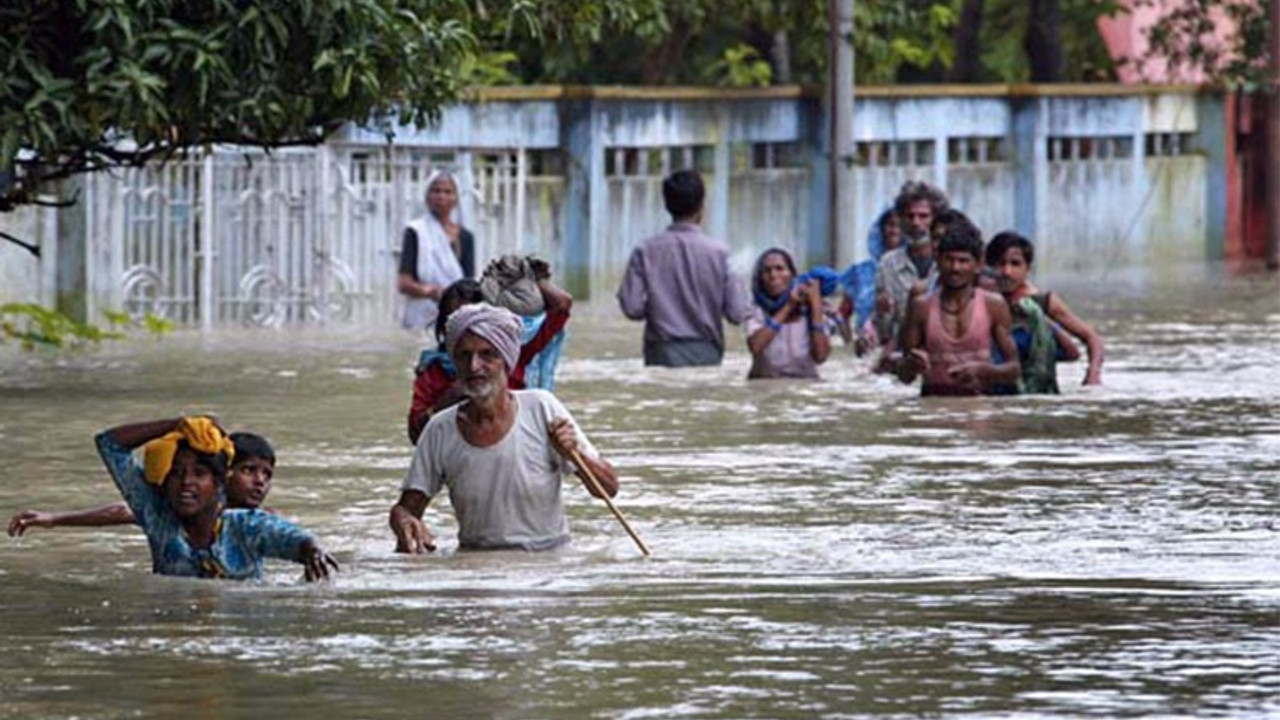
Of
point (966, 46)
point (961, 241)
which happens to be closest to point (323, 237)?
point (961, 241)

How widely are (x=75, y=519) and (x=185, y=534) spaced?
346 mm

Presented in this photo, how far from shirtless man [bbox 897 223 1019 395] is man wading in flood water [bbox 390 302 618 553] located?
6513mm

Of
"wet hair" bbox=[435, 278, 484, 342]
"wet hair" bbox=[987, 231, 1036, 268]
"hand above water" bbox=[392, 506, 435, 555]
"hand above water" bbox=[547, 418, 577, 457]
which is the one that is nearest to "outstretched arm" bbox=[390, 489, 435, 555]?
"hand above water" bbox=[392, 506, 435, 555]

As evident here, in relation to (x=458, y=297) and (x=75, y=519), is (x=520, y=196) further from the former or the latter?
(x=75, y=519)

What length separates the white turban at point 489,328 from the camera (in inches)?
489

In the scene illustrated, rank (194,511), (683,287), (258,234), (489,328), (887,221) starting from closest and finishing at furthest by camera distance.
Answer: (194,511)
(489,328)
(683,287)
(887,221)
(258,234)

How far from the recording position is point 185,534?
12172 millimetres

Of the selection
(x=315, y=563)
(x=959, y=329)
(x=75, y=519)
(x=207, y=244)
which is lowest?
(x=315, y=563)

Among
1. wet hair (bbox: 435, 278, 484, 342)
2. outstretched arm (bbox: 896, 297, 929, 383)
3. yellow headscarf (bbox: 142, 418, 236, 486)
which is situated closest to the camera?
yellow headscarf (bbox: 142, 418, 236, 486)

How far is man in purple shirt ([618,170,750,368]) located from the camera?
22375 millimetres

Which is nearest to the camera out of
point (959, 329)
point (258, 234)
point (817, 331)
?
point (959, 329)

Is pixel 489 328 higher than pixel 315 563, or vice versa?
pixel 489 328

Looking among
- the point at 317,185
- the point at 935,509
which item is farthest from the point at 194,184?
the point at 935,509

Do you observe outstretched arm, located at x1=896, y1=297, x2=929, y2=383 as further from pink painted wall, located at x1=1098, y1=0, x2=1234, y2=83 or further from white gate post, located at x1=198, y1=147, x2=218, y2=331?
pink painted wall, located at x1=1098, y1=0, x2=1234, y2=83
